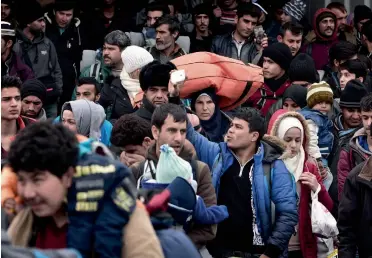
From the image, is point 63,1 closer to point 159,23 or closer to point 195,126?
point 159,23

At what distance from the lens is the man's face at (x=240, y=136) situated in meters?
9.38

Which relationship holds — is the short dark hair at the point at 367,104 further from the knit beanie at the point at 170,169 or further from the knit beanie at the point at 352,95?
the knit beanie at the point at 170,169

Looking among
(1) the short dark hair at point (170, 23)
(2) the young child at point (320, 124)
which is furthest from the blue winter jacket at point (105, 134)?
(1) the short dark hair at point (170, 23)

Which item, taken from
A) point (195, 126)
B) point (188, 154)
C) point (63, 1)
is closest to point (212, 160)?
point (195, 126)

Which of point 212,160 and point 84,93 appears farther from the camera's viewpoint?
A: point 84,93

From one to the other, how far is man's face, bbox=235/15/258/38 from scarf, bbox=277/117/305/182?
4146mm

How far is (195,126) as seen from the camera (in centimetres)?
969

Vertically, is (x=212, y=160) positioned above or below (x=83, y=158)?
below

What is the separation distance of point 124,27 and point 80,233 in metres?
10.1

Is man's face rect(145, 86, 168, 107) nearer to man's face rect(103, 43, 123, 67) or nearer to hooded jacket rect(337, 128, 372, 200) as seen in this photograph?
hooded jacket rect(337, 128, 372, 200)

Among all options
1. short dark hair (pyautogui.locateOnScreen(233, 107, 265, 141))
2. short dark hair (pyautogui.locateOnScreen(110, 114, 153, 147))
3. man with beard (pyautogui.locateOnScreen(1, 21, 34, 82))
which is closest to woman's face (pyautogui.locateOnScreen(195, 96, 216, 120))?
short dark hair (pyautogui.locateOnScreen(233, 107, 265, 141))

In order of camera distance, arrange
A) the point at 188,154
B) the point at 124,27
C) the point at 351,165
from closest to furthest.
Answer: the point at 188,154
the point at 351,165
the point at 124,27

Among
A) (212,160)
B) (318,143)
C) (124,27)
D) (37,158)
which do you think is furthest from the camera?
(124,27)

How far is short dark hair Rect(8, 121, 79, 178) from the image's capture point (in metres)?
4.97
